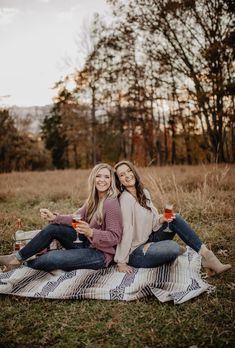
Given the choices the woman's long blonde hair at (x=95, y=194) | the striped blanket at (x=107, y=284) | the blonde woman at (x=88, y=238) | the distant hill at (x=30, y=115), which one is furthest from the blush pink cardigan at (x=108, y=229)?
the distant hill at (x=30, y=115)

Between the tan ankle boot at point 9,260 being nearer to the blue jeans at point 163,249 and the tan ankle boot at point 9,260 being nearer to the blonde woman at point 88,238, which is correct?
the blonde woman at point 88,238

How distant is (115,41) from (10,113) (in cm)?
1603

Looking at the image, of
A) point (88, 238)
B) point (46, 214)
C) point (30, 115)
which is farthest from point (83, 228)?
point (30, 115)

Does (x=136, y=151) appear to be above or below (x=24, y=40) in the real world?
below

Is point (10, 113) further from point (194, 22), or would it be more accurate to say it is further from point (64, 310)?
point (64, 310)

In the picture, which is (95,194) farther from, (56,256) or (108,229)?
(56,256)

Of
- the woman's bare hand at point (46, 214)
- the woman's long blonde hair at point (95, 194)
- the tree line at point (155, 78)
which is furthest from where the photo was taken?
the tree line at point (155, 78)

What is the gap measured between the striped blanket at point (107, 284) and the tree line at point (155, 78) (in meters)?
4.10

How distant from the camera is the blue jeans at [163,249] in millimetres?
3525

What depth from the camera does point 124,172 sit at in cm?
387

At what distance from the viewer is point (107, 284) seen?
3.43 m

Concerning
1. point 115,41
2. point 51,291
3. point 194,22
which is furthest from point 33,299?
point 115,41

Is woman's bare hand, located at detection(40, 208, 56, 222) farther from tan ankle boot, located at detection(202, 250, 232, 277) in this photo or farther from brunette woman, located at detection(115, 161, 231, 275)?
tan ankle boot, located at detection(202, 250, 232, 277)

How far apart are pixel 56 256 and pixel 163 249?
1123 millimetres
